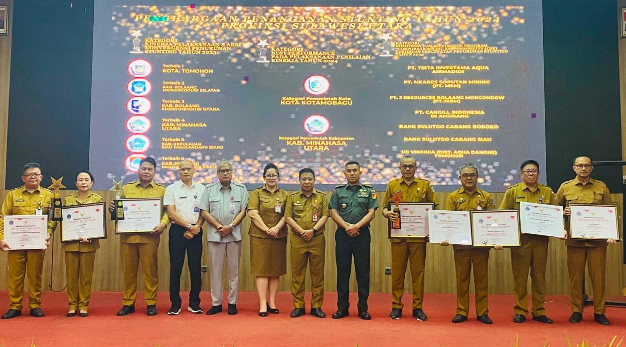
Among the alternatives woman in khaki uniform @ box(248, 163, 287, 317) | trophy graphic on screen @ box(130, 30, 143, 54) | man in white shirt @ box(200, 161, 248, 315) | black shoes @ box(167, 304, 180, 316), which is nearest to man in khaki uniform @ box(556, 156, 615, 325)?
woman in khaki uniform @ box(248, 163, 287, 317)

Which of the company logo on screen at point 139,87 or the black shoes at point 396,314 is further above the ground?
the company logo on screen at point 139,87

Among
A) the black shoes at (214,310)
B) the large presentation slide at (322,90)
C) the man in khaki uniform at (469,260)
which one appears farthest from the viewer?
the large presentation slide at (322,90)

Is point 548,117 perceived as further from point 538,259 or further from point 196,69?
point 196,69

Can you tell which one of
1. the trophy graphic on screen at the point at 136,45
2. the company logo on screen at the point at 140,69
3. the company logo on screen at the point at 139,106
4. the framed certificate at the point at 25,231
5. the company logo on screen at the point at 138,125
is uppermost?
the trophy graphic on screen at the point at 136,45

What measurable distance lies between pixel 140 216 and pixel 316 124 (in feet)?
7.41

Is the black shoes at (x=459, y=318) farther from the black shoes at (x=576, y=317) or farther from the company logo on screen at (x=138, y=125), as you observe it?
the company logo on screen at (x=138, y=125)

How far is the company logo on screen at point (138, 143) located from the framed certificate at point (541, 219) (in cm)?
409

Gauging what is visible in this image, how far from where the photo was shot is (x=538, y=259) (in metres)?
4.48

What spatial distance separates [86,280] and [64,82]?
2.79 m

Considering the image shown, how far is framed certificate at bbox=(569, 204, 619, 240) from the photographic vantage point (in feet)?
14.4

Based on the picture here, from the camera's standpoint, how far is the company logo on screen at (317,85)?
5.96 m

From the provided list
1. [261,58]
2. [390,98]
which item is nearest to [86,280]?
[261,58]

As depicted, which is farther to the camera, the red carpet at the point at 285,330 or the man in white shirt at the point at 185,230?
the man in white shirt at the point at 185,230

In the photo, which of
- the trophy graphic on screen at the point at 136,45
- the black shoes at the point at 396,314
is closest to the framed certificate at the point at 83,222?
the trophy graphic on screen at the point at 136,45
